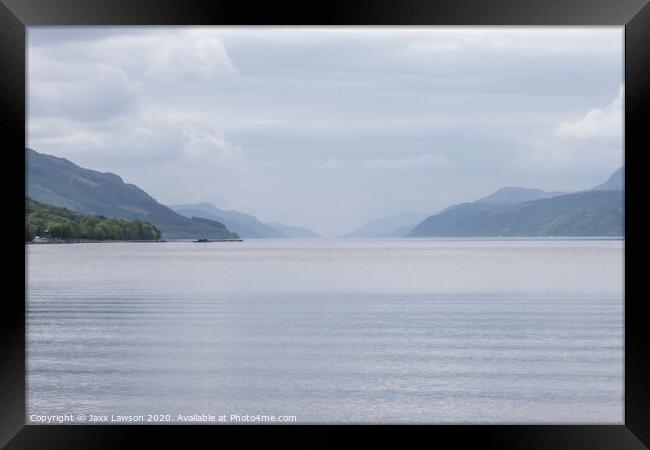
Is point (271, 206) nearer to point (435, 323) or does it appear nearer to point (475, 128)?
point (475, 128)

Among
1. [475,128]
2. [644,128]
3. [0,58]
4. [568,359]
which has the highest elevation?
[475,128]

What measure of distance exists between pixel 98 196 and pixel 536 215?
43018 millimetres

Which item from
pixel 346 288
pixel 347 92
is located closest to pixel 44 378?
pixel 346 288

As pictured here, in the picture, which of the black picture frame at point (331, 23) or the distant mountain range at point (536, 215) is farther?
the distant mountain range at point (536, 215)

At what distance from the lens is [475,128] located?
7925 cm

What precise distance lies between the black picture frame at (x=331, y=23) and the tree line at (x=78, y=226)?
200ft

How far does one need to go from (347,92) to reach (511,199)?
18.5 metres

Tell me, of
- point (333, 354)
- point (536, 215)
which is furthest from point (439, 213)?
point (333, 354)

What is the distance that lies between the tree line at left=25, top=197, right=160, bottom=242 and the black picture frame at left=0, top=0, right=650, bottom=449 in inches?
2404

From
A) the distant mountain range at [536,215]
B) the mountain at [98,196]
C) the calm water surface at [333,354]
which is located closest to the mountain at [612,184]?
the distant mountain range at [536,215]

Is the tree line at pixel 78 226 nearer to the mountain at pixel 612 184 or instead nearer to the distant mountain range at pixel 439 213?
the distant mountain range at pixel 439 213

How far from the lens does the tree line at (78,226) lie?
226ft

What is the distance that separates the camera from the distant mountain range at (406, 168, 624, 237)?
3391 inches

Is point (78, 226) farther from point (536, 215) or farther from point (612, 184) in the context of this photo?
point (612, 184)
